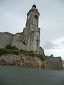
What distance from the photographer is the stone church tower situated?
82.4 feet

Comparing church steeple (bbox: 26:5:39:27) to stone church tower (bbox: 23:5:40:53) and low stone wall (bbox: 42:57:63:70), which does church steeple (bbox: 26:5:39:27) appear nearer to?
stone church tower (bbox: 23:5:40:53)

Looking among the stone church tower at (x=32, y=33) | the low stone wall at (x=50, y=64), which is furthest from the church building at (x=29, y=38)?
the low stone wall at (x=50, y=64)

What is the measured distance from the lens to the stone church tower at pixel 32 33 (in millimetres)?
25125

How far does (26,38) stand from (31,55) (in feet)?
37.0

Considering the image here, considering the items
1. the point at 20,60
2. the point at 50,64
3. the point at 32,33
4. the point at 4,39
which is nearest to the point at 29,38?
the point at 32,33

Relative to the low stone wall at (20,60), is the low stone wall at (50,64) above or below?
below

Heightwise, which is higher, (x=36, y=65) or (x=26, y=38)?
(x=26, y=38)

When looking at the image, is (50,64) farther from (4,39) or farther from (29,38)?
(4,39)

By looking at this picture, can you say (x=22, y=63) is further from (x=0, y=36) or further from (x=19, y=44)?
(x=0, y=36)

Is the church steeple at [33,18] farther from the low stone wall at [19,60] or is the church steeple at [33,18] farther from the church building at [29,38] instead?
the low stone wall at [19,60]

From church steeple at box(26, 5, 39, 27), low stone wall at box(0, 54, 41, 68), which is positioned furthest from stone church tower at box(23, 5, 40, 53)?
low stone wall at box(0, 54, 41, 68)

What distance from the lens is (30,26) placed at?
2747 centimetres

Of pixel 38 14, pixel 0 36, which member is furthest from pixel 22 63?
pixel 38 14

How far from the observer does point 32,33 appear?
26.5 m
